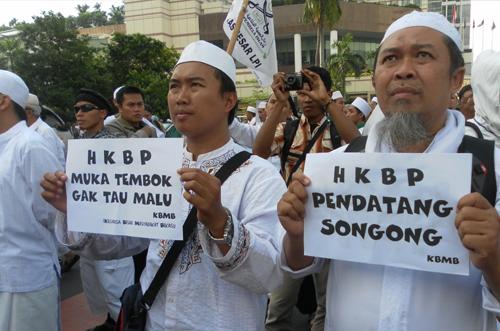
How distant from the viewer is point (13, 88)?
2643mm

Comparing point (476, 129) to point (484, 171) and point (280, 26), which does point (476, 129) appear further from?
point (280, 26)

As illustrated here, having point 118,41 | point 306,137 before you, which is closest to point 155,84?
point 118,41

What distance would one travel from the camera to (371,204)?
1.40 meters

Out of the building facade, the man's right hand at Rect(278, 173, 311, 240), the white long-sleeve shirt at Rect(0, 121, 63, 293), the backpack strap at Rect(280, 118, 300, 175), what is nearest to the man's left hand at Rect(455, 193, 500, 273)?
the man's right hand at Rect(278, 173, 311, 240)

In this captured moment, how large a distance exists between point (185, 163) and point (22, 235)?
1.10 m

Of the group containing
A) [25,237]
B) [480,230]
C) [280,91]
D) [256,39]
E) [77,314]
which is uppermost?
[256,39]

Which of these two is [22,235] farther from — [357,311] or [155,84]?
[155,84]

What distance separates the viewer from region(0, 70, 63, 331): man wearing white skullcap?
2.39 metres

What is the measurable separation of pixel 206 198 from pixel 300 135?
2.25m

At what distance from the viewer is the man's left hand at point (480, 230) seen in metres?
1.17

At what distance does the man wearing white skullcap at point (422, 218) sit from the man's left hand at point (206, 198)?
7.8 inches

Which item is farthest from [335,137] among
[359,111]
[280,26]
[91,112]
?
[280,26]

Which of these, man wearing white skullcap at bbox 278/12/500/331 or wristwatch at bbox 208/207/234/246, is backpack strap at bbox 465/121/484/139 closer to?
man wearing white skullcap at bbox 278/12/500/331

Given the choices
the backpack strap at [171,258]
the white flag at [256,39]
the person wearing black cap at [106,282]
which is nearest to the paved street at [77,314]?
the person wearing black cap at [106,282]
